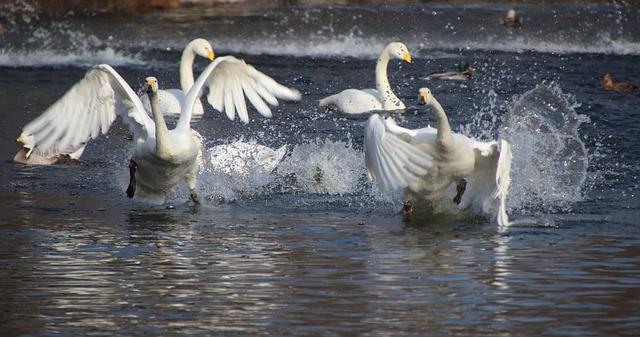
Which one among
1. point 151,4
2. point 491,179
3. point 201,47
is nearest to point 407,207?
point 491,179

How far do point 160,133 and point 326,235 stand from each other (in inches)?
69.9

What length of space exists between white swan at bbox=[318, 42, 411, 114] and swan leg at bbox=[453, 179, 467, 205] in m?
3.46

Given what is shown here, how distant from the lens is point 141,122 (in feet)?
38.2

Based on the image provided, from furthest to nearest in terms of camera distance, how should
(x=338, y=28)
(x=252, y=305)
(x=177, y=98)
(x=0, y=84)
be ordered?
(x=338, y=28), (x=0, y=84), (x=177, y=98), (x=252, y=305)

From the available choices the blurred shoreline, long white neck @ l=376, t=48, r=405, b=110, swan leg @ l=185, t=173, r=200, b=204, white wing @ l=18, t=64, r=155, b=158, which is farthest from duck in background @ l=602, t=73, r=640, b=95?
the blurred shoreline

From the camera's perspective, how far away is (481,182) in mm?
11234

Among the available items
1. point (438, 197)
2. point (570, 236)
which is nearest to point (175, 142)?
point (438, 197)

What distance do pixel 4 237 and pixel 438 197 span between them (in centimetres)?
336

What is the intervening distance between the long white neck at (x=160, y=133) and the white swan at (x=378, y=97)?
3.71 meters

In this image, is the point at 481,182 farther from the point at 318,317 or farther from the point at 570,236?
the point at 318,317

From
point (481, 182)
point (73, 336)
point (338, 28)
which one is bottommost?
point (73, 336)

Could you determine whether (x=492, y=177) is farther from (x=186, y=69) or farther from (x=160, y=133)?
(x=186, y=69)

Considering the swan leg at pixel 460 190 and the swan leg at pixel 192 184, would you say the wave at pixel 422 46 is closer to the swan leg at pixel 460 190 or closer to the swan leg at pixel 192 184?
the swan leg at pixel 192 184

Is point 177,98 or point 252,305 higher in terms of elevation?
point 177,98
